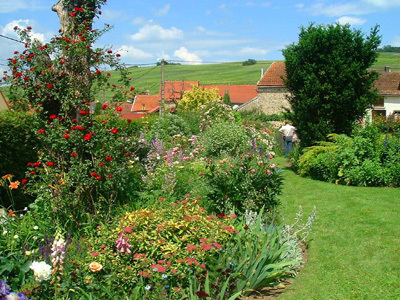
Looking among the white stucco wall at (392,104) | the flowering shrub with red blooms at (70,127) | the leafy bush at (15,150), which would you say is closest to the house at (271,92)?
the white stucco wall at (392,104)

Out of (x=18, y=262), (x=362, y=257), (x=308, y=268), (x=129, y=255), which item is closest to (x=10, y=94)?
(x=18, y=262)

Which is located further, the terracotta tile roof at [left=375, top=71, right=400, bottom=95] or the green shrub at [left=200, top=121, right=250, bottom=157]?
the terracotta tile roof at [left=375, top=71, right=400, bottom=95]

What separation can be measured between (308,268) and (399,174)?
562 cm

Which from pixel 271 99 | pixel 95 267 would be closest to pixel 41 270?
pixel 95 267

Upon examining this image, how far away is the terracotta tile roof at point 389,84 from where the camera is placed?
4341cm

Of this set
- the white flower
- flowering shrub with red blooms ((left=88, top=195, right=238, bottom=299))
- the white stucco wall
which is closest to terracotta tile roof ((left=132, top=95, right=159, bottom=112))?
the white stucco wall

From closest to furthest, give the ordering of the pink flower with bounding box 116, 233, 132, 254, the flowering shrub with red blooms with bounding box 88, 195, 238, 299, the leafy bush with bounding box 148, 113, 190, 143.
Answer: the flowering shrub with red blooms with bounding box 88, 195, 238, 299
the pink flower with bounding box 116, 233, 132, 254
the leafy bush with bounding box 148, 113, 190, 143

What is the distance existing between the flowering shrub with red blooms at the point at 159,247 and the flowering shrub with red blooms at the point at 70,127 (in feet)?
3.23

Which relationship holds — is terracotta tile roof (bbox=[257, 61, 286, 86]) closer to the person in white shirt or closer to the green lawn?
the person in white shirt

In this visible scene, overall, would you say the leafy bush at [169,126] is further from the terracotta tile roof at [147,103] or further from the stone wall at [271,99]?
the terracotta tile roof at [147,103]

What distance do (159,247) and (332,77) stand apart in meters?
8.78

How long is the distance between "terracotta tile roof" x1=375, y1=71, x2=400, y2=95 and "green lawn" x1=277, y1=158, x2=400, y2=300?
1505 inches

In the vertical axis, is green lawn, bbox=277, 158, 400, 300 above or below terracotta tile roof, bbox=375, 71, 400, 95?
below

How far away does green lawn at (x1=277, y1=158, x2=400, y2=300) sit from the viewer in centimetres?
473
